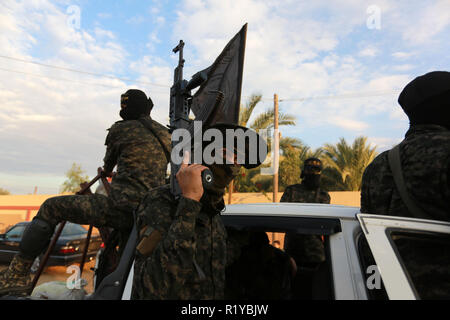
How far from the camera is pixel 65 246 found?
27.0ft

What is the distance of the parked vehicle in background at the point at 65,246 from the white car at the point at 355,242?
705 centimetres

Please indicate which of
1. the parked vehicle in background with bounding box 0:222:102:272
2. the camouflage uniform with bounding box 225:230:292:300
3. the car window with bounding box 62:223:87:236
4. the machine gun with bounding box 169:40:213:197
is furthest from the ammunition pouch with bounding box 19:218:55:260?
the car window with bounding box 62:223:87:236

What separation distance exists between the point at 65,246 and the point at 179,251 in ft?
26.2

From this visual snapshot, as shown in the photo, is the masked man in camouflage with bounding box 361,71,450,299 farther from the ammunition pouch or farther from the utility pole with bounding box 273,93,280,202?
the utility pole with bounding box 273,93,280,202

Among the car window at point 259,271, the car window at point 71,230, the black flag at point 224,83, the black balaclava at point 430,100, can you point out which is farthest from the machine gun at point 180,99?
the car window at point 71,230

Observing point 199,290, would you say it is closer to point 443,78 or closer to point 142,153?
point 142,153

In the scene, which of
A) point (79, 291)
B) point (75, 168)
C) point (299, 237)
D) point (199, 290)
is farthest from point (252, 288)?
point (75, 168)

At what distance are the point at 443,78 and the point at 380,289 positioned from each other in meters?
1.17

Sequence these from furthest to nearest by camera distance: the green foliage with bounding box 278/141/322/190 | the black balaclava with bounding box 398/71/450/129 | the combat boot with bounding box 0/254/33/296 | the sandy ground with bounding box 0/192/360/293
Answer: the green foliage with bounding box 278/141/322/190 < the sandy ground with bounding box 0/192/360/293 < the combat boot with bounding box 0/254/33/296 < the black balaclava with bounding box 398/71/450/129

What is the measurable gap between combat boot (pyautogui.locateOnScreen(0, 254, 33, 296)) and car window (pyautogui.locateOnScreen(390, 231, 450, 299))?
90.5 inches

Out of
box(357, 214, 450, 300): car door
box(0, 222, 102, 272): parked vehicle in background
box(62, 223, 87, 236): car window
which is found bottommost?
box(0, 222, 102, 272): parked vehicle in background

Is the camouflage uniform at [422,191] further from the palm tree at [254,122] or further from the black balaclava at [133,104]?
the palm tree at [254,122]

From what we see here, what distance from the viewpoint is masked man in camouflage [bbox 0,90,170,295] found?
91.7 inches

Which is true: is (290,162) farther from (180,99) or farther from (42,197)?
(42,197)
